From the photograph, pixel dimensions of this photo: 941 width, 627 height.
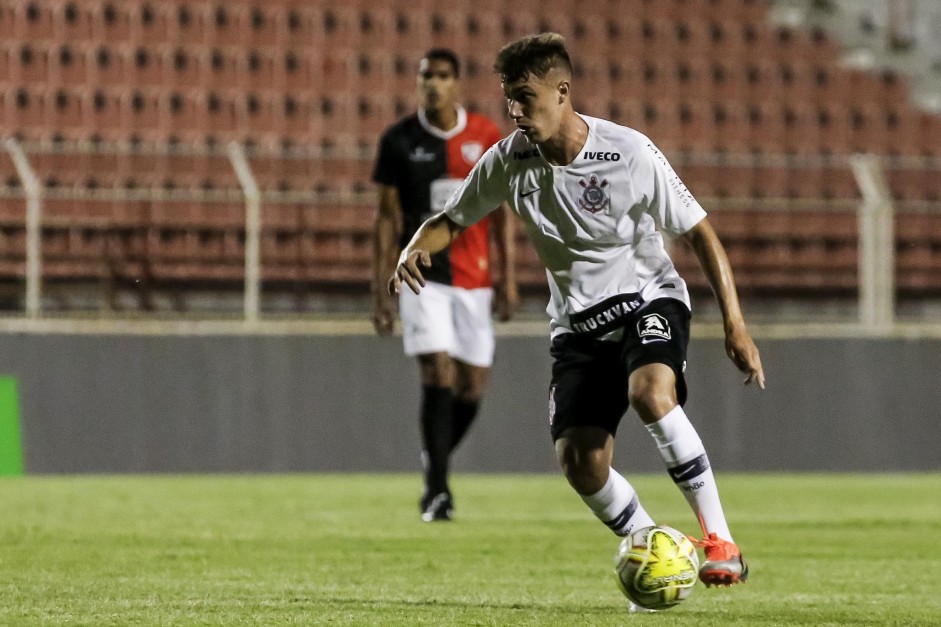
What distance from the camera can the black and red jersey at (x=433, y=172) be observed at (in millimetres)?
8523

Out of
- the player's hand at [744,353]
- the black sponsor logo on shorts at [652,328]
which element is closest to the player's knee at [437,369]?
the black sponsor logo on shorts at [652,328]

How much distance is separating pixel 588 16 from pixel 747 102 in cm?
187

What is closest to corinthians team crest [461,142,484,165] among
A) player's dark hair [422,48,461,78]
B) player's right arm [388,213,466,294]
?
player's dark hair [422,48,461,78]

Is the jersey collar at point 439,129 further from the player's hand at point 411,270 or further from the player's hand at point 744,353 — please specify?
the player's hand at point 744,353

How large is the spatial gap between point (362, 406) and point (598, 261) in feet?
25.5

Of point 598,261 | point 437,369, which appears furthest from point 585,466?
A: point 437,369

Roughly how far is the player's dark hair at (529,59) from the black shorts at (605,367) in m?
0.78

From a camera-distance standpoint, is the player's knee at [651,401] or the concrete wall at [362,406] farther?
the concrete wall at [362,406]

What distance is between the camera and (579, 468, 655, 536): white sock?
5.21m

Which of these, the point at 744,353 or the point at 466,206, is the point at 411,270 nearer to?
the point at 466,206

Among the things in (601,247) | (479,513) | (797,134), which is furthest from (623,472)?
(601,247)

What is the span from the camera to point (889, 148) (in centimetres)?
1758

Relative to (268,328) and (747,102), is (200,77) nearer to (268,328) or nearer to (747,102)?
(268,328)

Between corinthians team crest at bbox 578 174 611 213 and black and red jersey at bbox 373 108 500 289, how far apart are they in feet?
11.4
